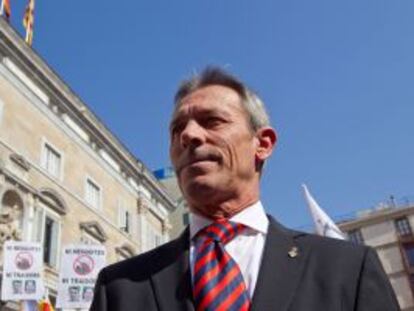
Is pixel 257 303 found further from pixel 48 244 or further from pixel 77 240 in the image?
pixel 77 240

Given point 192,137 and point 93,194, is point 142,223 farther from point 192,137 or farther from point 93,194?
point 192,137

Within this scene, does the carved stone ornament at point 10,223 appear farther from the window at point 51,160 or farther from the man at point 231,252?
the man at point 231,252

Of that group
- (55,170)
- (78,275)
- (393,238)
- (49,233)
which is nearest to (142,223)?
(55,170)

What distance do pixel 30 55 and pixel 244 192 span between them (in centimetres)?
2062

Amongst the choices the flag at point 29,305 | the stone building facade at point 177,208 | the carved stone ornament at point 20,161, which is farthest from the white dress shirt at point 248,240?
the stone building facade at point 177,208

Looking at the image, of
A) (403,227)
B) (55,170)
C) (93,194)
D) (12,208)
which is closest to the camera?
(12,208)

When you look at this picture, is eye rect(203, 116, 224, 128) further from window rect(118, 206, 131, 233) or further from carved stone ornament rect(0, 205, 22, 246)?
window rect(118, 206, 131, 233)

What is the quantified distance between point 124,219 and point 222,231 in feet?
87.5

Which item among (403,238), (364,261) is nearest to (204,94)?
(364,261)

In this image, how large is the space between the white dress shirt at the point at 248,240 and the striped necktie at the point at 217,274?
40mm

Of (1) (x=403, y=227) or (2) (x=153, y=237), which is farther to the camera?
(1) (x=403, y=227)

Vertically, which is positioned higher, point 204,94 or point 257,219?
point 204,94

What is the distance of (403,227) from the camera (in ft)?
160

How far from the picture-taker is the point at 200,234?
245cm
